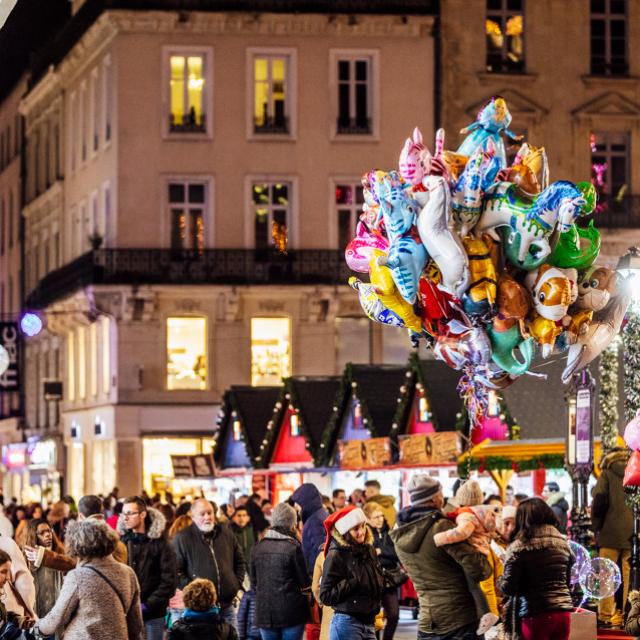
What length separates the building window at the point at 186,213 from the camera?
46375 millimetres

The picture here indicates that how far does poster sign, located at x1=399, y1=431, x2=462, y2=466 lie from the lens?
25.8 m

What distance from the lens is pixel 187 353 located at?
1833 inches

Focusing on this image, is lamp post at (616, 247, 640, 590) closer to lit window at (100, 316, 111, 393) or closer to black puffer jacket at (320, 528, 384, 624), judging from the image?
black puffer jacket at (320, 528, 384, 624)

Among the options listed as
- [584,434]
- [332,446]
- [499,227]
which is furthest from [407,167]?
[332,446]

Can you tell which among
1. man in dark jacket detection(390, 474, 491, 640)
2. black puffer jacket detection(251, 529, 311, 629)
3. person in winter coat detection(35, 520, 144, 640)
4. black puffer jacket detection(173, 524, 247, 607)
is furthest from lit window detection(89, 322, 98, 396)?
person in winter coat detection(35, 520, 144, 640)

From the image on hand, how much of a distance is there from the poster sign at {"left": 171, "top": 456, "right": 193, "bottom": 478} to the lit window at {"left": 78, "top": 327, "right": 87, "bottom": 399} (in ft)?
44.6

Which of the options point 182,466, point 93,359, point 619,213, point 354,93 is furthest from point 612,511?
point 93,359

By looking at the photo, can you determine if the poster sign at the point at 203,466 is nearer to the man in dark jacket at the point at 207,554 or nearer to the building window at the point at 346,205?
the building window at the point at 346,205

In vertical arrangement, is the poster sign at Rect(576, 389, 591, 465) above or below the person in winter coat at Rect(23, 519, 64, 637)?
above

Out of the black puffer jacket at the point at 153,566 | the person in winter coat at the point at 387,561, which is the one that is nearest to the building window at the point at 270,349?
the person in winter coat at the point at 387,561

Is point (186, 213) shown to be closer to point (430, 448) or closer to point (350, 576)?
point (430, 448)

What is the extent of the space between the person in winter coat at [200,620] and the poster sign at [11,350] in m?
35.1

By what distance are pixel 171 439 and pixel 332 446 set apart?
48.3 feet

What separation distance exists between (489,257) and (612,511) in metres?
7.53
